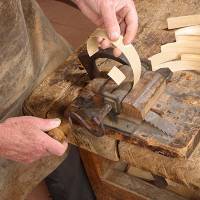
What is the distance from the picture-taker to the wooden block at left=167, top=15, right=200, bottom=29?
1.41 metres

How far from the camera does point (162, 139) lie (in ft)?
3.59

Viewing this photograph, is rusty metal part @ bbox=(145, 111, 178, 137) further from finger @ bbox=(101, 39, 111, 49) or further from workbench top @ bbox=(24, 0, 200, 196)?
finger @ bbox=(101, 39, 111, 49)

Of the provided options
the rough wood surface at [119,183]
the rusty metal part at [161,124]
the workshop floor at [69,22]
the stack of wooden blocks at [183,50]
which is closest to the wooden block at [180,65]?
the stack of wooden blocks at [183,50]

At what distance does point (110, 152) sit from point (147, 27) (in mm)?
501

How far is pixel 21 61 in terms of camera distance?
4.63ft

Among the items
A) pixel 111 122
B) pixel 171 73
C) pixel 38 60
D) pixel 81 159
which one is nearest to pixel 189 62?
pixel 171 73

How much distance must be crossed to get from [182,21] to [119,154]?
519 millimetres

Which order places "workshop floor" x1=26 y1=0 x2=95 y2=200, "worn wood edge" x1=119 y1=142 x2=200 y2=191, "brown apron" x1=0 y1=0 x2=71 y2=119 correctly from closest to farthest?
"worn wood edge" x1=119 y1=142 x2=200 y2=191 < "brown apron" x1=0 y1=0 x2=71 y2=119 < "workshop floor" x1=26 y1=0 x2=95 y2=200

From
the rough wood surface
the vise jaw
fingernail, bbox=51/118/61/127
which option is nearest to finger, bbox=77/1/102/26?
the vise jaw

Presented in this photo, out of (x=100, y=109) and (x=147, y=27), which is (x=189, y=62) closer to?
(x=147, y=27)

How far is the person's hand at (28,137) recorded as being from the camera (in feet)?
3.82

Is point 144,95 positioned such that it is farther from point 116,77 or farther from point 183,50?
point 183,50

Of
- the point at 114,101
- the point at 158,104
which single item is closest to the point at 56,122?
the point at 114,101

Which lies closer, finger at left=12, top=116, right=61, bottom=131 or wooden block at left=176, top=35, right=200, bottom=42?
finger at left=12, top=116, right=61, bottom=131
